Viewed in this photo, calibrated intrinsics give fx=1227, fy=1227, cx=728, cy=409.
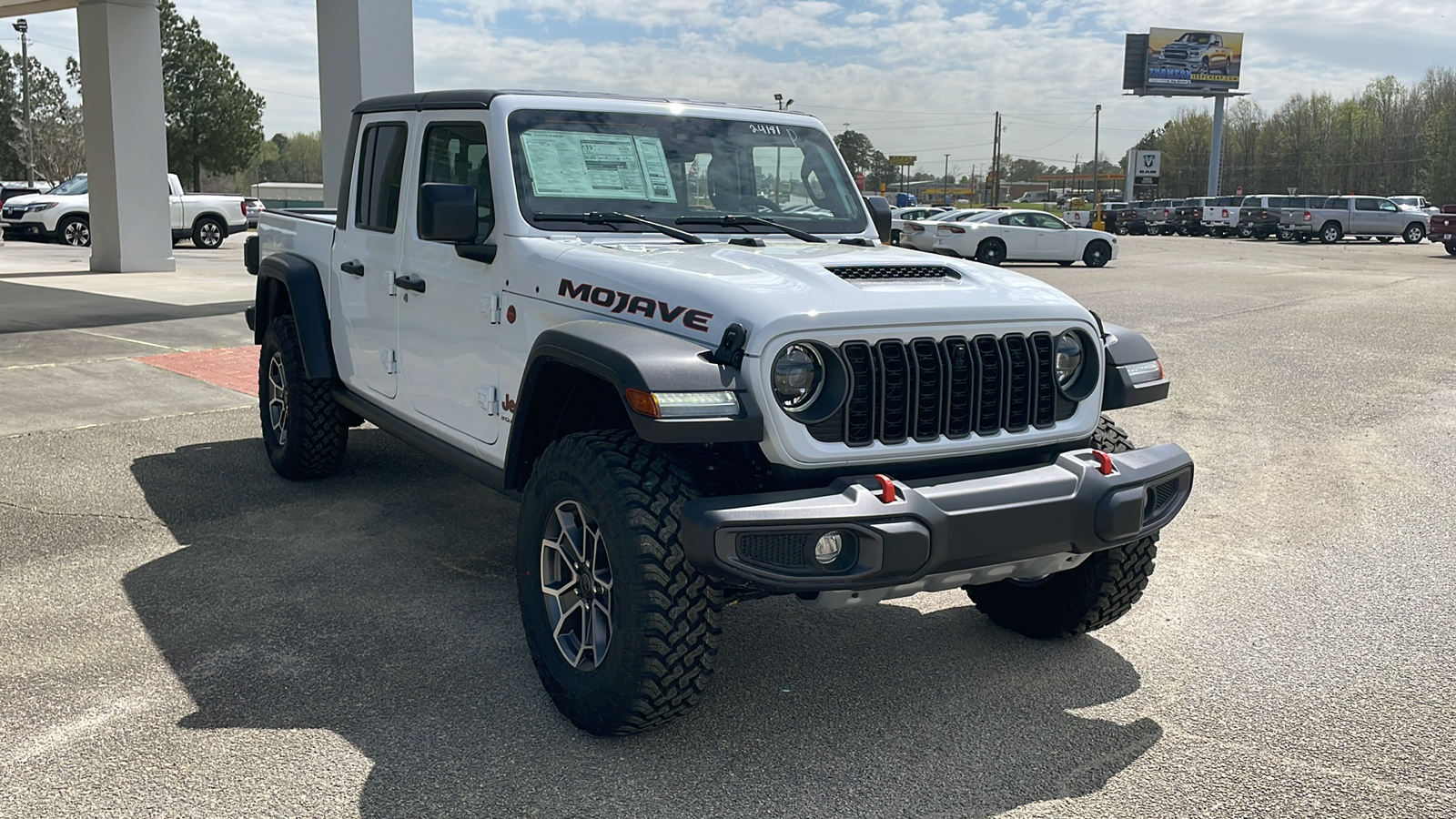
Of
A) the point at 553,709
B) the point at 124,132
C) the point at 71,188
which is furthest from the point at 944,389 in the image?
the point at 71,188

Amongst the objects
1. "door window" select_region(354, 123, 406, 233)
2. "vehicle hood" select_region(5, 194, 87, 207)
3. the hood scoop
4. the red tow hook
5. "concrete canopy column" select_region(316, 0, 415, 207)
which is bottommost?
the red tow hook

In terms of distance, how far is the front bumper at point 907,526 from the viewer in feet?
10.4

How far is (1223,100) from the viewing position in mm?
84188

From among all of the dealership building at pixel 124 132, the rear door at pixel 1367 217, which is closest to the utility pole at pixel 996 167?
the rear door at pixel 1367 217

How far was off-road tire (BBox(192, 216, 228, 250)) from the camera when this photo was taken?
28.2 metres

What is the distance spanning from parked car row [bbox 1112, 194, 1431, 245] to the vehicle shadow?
41.3m

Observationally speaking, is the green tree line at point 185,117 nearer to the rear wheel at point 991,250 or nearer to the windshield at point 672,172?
the rear wheel at point 991,250

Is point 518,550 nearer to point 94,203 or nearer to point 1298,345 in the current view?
point 1298,345

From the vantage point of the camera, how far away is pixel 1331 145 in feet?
323

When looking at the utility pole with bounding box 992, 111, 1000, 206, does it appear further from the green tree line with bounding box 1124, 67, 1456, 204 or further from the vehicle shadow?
the vehicle shadow

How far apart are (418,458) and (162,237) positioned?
15870 millimetres

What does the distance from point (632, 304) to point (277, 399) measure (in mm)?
3594

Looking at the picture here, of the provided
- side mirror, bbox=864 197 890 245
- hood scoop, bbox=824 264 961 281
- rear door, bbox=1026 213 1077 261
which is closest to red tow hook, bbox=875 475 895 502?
hood scoop, bbox=824 264 961 281

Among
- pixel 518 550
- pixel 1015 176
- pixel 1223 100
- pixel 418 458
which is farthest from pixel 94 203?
pixel 1015 176
